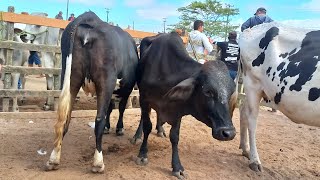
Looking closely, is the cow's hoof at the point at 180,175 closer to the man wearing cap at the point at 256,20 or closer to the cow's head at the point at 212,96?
the cow's head at the point at 212,96

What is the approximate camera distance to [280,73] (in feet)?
16.7

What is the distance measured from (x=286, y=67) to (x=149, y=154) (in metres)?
2.24

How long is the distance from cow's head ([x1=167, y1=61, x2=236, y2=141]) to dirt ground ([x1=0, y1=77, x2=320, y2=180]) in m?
0.90

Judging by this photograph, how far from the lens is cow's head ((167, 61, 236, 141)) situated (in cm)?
411

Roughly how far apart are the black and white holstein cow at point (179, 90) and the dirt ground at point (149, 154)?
16.1 inches

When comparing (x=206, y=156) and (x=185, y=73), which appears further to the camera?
(x=206, y=156)

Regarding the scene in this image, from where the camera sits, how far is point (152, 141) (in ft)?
20.4

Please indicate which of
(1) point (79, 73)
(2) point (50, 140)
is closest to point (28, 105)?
(2) point (50, 140)

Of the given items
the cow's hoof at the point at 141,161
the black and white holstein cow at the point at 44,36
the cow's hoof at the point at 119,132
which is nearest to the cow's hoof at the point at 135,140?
the cow's hoof at the point at 119,132

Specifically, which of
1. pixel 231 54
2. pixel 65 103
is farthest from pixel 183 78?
pixel 231 54

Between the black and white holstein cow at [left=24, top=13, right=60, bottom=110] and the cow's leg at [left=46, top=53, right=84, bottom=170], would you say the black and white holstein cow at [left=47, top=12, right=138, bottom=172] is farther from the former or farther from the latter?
the black and white holstein cow at [left=24, top=13, right=60, bottom=110]

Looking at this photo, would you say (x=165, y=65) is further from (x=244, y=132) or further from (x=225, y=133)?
(x=244, y=132)

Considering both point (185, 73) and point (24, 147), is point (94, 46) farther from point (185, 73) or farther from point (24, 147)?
point (24, 147)

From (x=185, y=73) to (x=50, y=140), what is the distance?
2.44 metres
